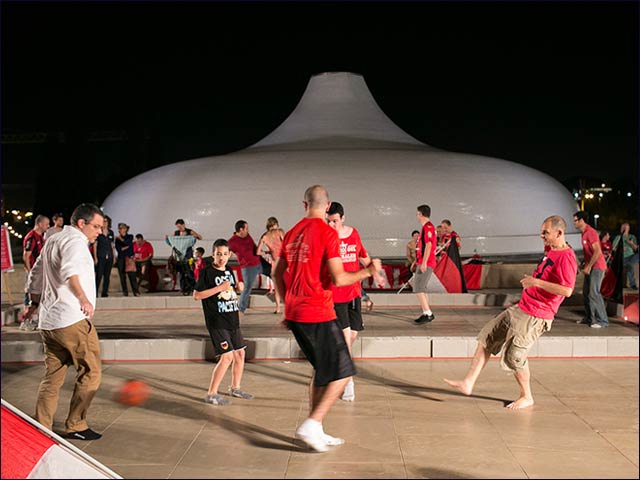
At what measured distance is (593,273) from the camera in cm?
956

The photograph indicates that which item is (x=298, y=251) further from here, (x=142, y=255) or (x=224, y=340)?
(x=142, y=255)

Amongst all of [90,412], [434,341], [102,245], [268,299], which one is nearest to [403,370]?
[434,341]

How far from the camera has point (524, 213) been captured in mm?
25875

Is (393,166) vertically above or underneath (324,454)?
above

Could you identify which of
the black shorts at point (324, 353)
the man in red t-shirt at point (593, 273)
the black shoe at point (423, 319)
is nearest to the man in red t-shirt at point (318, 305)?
the black shorts at point (324, 353)

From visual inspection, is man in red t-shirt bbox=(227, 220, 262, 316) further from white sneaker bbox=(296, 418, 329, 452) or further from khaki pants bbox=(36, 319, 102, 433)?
white sneaker bbox=(296, 418, 329, 452)

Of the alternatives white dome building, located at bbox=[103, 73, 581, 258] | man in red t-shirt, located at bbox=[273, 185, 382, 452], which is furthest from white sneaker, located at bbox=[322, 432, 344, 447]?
white dome building, located at bbox=[103, 73, 581, 258]

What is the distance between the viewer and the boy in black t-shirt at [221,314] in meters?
5.96

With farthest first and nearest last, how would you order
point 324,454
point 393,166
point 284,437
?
point 393,166 < point 284,437 < point 324,454

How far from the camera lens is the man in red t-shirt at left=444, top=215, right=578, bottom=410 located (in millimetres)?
5734

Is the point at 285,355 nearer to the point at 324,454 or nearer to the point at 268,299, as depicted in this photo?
the point at 324,454

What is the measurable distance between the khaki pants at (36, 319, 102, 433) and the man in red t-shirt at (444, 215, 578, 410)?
2764 mm

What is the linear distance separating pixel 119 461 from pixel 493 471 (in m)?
2.23

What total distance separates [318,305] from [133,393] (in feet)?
8.35
